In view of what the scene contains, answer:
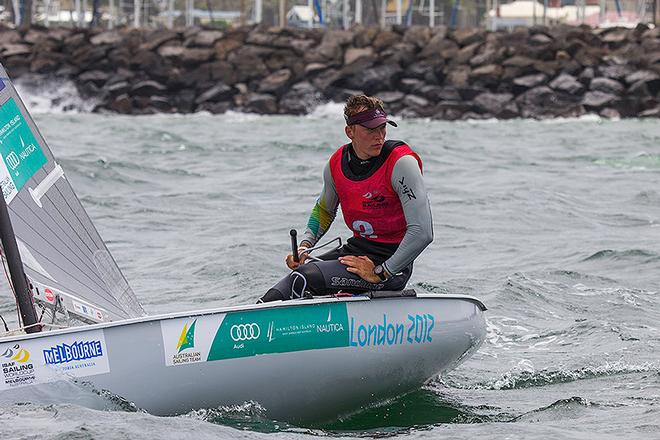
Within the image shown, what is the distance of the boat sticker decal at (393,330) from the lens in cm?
486

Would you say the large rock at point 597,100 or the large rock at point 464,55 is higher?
the large rock at point 464,55

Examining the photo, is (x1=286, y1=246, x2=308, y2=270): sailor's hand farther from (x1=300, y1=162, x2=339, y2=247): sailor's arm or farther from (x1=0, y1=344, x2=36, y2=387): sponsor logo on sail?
(x1=0, y1=344, x2=36, y2=387): sponsor logo on sail

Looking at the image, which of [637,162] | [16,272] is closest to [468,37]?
[637,162]

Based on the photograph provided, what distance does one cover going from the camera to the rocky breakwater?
89.5ft

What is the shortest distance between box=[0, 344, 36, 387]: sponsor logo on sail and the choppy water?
0.12 metres

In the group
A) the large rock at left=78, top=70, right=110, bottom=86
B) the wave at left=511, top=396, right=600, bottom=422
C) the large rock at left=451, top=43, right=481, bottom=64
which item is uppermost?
the wave at left=511, top=396, right=600, bottom=422

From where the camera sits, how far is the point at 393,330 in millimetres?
4965

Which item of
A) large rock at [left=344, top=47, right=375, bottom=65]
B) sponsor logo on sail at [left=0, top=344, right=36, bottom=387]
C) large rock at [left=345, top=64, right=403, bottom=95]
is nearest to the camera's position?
sponsor logo on sail at [left=0, top=344, right=36, bottom=387]

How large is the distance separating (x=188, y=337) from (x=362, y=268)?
84cm

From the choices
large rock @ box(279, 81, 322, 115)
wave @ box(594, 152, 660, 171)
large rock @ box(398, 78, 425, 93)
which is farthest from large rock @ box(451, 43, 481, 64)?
wave @ box(594, 152, 660, 171)

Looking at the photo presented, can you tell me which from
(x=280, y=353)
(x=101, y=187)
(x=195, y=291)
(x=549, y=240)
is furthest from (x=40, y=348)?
(x=101, y=187)

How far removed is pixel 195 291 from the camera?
7.90 m

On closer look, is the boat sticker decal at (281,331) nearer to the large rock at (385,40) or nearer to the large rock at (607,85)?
the large rock at (607,85)

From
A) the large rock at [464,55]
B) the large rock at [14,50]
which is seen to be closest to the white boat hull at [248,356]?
the large rock at [464,55]
